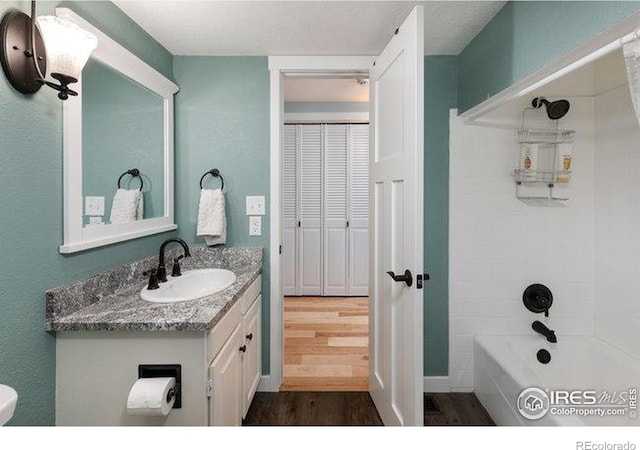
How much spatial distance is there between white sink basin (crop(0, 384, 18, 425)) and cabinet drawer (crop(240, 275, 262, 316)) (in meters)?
0.98

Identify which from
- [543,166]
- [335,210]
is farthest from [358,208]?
[543,166]

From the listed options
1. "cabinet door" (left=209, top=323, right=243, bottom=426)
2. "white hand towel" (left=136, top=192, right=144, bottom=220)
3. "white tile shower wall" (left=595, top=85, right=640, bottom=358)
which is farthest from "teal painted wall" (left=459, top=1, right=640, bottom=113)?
"white hand towel" (left=136, top=192, right=144, bottom=220)

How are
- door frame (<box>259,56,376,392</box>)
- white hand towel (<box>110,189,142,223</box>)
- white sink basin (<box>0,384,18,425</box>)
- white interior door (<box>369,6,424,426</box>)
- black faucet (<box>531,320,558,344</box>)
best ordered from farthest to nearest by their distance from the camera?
door frame (<box>259,56,376,392</box>) → black faucet (<box>531,320,558,344</box>) → white hand towel (<box>110,189,142,223</box>) → white interior door (<box>369,6,424,426</box>) → white sink basin (<box>0,384,18,425</box>)

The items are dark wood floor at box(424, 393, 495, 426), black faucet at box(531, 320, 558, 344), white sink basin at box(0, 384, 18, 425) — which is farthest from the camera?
black faucet at box(531, 320, 558, 344)

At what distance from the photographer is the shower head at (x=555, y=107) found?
6.48 ft

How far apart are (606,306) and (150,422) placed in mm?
2528

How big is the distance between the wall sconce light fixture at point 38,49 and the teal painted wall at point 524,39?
5.67 feet

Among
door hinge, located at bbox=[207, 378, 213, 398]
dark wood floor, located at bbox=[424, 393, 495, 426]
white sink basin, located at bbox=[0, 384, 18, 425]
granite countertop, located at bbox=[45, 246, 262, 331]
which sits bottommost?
dark wood floor, located at bbox=[424, 393, 495, 426]

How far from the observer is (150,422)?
122cm

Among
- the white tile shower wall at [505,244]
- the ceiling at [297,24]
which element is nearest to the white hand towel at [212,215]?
the ceiling at [297,24]

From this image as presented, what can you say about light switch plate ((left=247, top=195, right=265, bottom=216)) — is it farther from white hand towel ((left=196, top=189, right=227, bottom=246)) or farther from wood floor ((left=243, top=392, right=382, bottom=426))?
wood floor ((left=243, top=392, right=382, bottom=426))

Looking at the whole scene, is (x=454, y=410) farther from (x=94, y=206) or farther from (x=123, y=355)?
(x=94, y=206)

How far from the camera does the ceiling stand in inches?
64.5

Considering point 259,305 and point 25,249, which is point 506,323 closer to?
point 259,305
